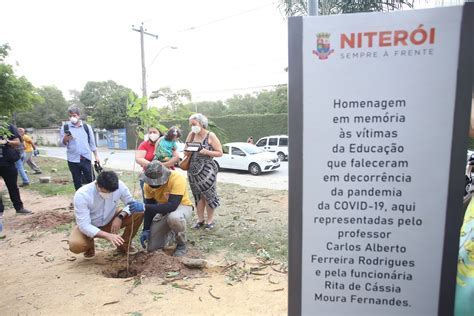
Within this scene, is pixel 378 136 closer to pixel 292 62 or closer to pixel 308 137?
pixel 308 137

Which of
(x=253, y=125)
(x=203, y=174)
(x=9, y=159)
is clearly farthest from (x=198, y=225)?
(x=253, y=125)

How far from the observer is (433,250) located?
43.7 inches

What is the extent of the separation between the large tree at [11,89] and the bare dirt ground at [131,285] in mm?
4531

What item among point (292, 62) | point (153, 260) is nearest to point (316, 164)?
point (292, 62)

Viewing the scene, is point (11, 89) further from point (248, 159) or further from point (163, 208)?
point (248, 159)

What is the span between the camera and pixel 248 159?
1130 centimetres

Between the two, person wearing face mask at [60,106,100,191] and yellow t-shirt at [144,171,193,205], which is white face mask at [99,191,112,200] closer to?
yellow t-shirt at [144,171,193,205]

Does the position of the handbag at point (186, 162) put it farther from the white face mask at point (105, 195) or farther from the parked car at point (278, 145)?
→ the parked car at point (278, 145)

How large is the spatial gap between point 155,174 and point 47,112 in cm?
5567

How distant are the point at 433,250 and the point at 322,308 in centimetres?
46

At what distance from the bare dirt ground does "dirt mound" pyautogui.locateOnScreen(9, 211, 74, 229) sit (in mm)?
753

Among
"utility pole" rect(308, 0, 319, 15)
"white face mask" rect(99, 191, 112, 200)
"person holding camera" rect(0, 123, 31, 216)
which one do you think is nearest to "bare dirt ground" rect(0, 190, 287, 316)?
"white face mask" rect(99, 191, 112, 200)

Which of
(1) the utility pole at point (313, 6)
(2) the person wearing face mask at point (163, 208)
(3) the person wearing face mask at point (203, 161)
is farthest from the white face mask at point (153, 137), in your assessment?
(1) the utility pole at point (313, 6)

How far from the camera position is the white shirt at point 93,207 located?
9.79ft
